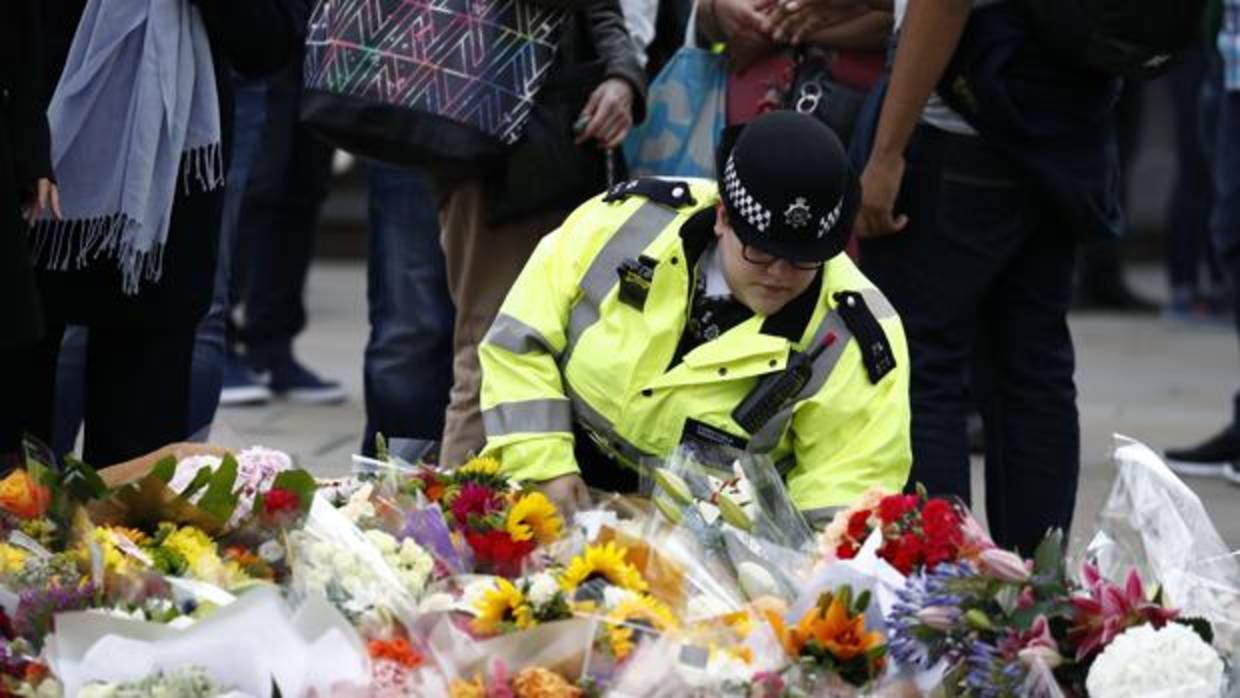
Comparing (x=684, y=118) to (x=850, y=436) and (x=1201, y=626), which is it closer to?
(x=850, y=436)

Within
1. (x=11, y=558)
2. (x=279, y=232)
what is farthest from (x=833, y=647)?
(x=279, y=232)

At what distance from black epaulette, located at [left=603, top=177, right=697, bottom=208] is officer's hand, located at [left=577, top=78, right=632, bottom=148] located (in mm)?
452

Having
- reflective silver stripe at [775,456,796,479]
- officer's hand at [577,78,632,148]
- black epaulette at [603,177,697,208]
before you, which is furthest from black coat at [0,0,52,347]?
reflective silver stripe at [775,456,796,479]

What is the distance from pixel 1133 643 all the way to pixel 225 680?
1013 mm

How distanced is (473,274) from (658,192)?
2.28ft

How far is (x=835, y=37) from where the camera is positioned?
4613 mm

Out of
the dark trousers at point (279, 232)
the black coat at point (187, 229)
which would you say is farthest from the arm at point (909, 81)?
the dark trousers at point (279, 232)

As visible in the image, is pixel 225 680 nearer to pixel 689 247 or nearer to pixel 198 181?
pixel 689 247

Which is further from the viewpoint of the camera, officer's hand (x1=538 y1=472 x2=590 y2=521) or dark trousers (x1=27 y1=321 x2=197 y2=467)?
dark trousers (x1=27 y1=321 x2=197 y2=467)

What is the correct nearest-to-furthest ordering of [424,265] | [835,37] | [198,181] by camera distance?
[198,181] → [835,37] → [424,265]

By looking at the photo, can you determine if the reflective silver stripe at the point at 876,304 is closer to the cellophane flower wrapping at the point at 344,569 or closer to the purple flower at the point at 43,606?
the cellophane flower wrapping at the point at 344,569

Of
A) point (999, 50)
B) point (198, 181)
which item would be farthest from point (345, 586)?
point (999, 50)

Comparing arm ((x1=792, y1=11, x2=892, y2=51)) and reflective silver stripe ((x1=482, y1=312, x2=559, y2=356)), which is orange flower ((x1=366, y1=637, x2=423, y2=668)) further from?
arm ((x1=792, y1=11, x2=892, y2=51))

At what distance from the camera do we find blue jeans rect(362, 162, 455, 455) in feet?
16.4
